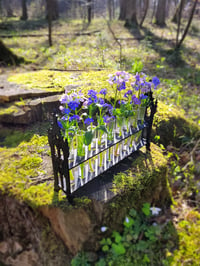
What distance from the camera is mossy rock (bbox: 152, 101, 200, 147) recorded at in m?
3.16

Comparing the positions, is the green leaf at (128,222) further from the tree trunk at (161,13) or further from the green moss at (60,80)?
the tree trunk at (161,13)

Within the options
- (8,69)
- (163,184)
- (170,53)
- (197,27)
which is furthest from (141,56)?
(197,27)

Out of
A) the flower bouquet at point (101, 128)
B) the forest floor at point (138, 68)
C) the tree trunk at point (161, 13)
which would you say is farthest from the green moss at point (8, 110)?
the tree trunk at point (161, 13)

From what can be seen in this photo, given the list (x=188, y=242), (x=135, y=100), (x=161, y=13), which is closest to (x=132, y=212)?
(x=188, y=242)

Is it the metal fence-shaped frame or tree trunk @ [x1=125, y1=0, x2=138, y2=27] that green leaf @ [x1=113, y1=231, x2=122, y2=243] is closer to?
the metal fence-shaped frame

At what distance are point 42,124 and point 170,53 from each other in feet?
18.7

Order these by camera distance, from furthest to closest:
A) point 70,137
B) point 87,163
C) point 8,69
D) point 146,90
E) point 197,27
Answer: point 197,27
point 8,69
point 146,90
point 87,163
point 70,137

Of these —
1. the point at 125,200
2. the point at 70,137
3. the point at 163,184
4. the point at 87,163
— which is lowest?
the point at 163,184

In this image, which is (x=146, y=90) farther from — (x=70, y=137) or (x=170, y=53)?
(x=170, y=53)

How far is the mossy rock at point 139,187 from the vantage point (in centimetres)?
196

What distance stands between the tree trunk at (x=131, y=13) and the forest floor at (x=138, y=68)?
1.73 feet

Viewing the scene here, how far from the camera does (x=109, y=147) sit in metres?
1.95

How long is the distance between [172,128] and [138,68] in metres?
1.13

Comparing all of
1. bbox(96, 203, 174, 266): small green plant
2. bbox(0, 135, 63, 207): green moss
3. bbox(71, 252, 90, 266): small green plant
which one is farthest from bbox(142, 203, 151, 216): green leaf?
bbox(0, 135, 63, 207): green moss
